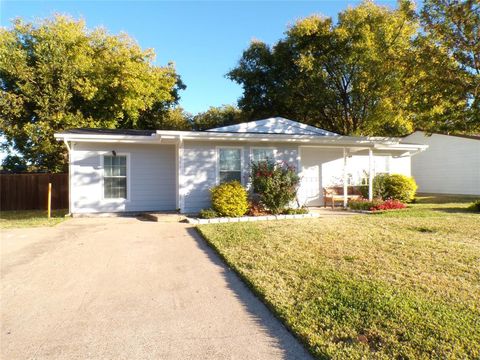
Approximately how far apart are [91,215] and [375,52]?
15.3m

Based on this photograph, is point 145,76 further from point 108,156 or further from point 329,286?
point 329,286

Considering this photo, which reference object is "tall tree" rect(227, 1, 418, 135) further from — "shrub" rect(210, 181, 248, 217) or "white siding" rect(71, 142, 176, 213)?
"white siding" rect(71, 142, 176, 213)

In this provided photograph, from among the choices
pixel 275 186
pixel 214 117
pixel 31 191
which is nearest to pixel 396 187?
pixel 275 186

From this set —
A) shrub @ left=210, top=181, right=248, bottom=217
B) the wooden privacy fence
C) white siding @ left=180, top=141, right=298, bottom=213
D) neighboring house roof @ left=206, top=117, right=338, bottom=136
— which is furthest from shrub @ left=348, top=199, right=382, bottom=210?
the wooden privacy fence

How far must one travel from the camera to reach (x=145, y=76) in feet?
67.6

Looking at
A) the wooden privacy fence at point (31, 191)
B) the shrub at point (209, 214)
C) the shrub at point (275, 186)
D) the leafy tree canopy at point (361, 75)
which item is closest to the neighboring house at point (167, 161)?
the shrub at point (275, 186)

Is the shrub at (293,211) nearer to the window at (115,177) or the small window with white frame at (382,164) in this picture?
the window at (115,177)

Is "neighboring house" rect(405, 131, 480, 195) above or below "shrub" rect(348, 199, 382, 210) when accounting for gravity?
above

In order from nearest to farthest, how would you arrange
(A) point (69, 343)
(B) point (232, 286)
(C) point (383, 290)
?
(A) point (69, 343) < (C) point (383, 290) < (B) point (232, 286)

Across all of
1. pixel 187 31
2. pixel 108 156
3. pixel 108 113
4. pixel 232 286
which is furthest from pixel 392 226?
pixel 108 113

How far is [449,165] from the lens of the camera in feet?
68.6

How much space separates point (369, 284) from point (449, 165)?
2076cm

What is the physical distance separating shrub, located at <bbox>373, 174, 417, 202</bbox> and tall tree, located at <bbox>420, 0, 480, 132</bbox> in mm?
3496

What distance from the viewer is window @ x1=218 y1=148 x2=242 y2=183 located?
11241 mm
